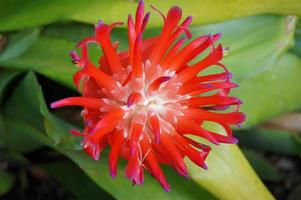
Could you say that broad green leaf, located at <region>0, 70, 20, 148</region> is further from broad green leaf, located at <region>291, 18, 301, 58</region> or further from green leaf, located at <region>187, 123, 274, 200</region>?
broad green leaf, located at <region>291, 18, 301, 58</region>

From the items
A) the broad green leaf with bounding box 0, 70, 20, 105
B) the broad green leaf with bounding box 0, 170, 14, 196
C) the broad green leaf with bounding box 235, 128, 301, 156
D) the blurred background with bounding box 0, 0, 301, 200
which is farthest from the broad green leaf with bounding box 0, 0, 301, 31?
the broad green leaf with bounding box 235, 128, 301, 156

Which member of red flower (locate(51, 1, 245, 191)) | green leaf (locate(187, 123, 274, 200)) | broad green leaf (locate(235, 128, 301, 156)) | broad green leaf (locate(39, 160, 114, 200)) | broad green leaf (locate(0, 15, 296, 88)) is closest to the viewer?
red flower (locate(51, 1, 245, 191))

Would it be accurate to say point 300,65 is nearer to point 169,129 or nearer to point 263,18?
point 263,18

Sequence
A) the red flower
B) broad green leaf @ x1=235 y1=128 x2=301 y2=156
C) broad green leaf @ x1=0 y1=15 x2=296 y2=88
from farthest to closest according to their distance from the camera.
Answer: broad green leaf @ x1=235 y1=128 x2=301 y2=156
broad green leaf @ x1=0 y1=15 x2=296 y2=88
the red flower

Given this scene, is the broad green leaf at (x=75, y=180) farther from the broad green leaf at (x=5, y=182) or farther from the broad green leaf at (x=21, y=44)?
the broad green leaf at (x=21, y=44)

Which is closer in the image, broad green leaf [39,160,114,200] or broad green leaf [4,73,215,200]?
broad green leaf [4,73,215,200]

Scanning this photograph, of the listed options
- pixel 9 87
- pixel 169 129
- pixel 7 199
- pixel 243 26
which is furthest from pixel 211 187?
pixel 7 199

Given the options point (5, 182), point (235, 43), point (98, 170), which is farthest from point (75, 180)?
point (235, 43)
